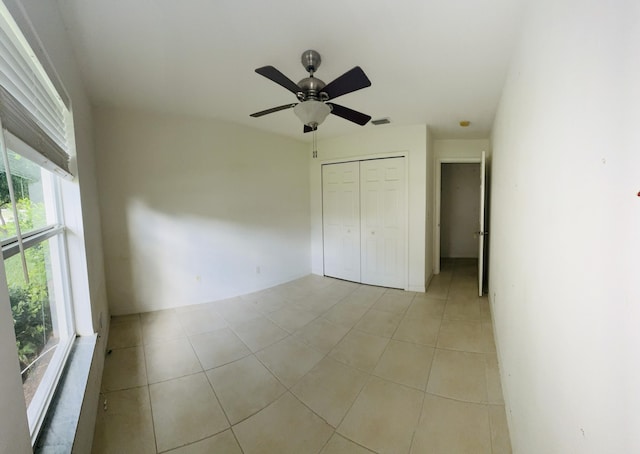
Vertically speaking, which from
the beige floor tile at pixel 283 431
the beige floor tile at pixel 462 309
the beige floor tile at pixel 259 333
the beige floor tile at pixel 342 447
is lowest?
the beige floor tile at pixel 342 447

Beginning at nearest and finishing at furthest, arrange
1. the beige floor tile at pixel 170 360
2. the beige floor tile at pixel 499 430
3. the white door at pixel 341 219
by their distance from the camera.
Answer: the beige floor tile at pixel 499 430 < the beige floor tile at pixel 170 360 < the white door at pixel 341 219

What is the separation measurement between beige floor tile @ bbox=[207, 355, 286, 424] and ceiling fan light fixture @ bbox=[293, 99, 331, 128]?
1986 mm

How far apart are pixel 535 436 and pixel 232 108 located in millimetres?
3355

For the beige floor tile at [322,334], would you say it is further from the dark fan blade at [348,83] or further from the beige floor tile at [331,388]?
the dark fan blade at [348,83]

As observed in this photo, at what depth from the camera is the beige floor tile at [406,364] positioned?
183 centimetres

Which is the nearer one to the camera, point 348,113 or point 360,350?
point 348,113

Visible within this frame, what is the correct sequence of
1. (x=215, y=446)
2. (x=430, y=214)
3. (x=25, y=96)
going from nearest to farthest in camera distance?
(x=25, y=96) → (x=215, y=446) → (x=430, y=214)

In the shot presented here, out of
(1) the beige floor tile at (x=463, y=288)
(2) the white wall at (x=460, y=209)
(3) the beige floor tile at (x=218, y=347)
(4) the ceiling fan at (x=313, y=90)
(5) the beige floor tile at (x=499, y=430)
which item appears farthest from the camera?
(2) the white wall at (x=460, y=209)

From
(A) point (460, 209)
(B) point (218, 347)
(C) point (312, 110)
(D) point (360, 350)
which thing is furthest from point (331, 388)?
(A) point (460, 209)

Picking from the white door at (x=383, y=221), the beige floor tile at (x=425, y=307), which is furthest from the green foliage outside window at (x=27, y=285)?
the white door at (x=383, y=221)

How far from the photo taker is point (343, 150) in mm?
3932

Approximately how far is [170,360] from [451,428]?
2198 mm

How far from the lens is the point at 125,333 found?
250cm

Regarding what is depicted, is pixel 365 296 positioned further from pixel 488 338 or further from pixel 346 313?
pixel 488 338
